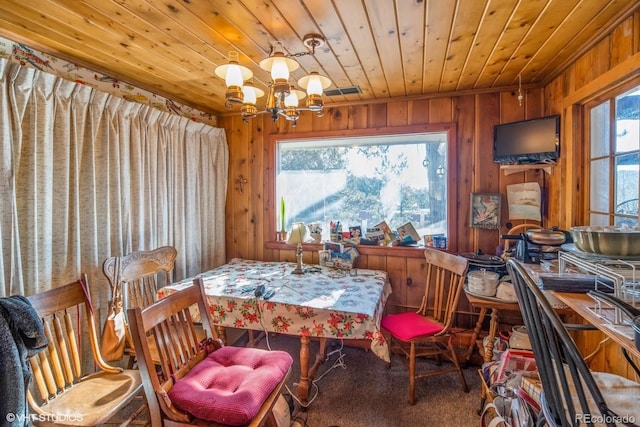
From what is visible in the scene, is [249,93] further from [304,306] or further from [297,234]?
[297,234]

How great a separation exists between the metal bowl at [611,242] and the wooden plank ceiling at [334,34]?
1.13 meters

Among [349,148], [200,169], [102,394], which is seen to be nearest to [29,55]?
[200,169]

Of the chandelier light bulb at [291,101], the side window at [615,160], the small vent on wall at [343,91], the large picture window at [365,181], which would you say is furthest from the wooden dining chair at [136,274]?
the side window at [615,160]

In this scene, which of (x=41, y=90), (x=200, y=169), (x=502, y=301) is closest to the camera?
(x=41, y=90)

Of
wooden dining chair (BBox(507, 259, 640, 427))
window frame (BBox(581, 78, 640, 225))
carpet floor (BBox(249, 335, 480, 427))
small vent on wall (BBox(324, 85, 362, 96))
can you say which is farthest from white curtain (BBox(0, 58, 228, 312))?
window frame (BBox(581, 78, 640, 225))

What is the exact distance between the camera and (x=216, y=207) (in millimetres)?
3232

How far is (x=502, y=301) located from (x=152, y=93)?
10.3 feet

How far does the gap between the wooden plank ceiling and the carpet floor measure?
2.27m

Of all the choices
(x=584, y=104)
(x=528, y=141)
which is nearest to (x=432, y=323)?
(x=528, y=141)

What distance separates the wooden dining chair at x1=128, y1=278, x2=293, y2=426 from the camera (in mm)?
1134

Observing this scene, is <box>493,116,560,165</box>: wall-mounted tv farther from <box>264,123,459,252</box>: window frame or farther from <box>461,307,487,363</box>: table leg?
<box>461,307,487,363</box>: table leg

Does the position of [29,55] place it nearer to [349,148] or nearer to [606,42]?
[349,148]

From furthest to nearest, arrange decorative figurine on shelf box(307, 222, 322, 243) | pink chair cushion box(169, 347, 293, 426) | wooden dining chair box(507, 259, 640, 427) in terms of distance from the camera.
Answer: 1. decorative figurine on shelf box(307, 222, 322, 243)
2. pink chair cushion box(169, 347, 293, 426)
3. wooden dining chair box(507, 259, 640, 427)

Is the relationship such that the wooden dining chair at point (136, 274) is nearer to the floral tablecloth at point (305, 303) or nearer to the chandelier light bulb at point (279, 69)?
the floral tablecloth at point (305, 303)
